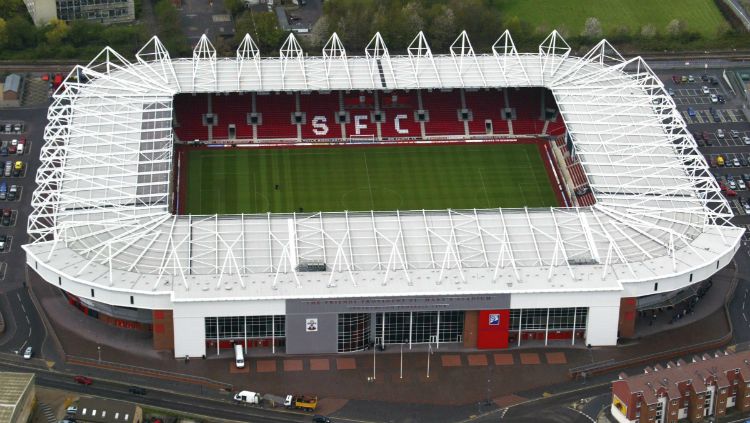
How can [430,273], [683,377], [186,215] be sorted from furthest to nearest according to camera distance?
[186,215]
[430,273]
[683,377]

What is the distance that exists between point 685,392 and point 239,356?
2057 inches

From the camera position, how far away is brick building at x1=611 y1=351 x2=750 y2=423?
170 meters

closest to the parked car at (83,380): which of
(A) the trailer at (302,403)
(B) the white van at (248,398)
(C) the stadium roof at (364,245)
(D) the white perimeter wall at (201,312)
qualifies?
(D) the white perimeter wall at (201,312)

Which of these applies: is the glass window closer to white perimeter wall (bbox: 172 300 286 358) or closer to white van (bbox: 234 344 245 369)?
white perimeter wall (bbox: 172 300 286 358)

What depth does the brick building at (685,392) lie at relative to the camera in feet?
558

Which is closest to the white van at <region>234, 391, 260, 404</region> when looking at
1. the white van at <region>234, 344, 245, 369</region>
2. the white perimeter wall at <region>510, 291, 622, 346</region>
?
the white van at <region>234, 344, 245, 369</region>

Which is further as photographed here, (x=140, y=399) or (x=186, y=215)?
(x=186, y=215)

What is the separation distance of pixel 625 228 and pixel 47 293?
74.0m

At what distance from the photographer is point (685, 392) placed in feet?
561

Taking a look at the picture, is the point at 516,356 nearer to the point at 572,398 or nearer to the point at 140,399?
the point at 572,398

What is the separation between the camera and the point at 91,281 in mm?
179250

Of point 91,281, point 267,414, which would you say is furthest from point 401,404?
point 91,281

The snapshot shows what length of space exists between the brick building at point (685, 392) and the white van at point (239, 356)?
144 feet

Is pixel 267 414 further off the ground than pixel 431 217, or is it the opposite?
pixel 431 217
